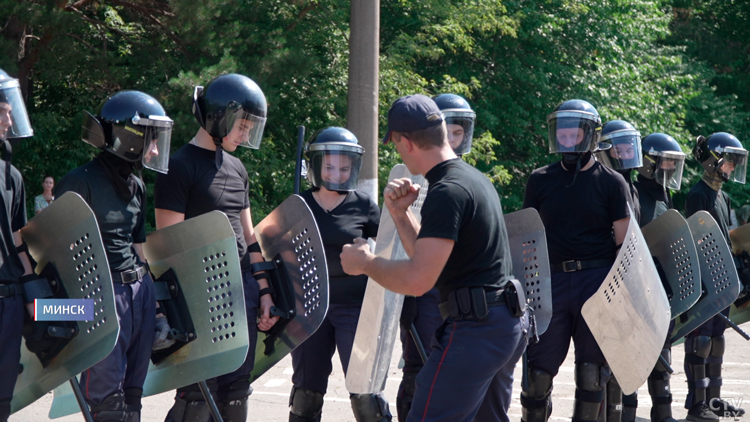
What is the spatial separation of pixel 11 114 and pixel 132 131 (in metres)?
0.55

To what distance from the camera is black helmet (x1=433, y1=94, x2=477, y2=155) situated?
491 cm

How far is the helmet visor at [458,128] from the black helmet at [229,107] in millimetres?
1105

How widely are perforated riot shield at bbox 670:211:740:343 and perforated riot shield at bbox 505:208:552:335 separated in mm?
1636

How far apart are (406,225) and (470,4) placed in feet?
41.0

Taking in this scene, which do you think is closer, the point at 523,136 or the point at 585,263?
the point at 585,263

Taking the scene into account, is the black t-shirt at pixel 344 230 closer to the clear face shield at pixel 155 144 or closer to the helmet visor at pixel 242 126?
the helmet visor at pixel 242 126

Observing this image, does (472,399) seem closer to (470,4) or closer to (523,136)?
(470,4)

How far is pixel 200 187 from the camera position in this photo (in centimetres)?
413

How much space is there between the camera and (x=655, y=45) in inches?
840

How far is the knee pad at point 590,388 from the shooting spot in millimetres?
4492

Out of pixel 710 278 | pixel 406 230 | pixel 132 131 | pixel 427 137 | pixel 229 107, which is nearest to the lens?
pixel 427 137

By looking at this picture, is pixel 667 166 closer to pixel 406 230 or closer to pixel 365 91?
pixel 365 91

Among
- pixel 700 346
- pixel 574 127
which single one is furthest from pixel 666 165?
pixel 574 127

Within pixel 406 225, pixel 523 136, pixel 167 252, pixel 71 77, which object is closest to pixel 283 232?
pixel 167 252
